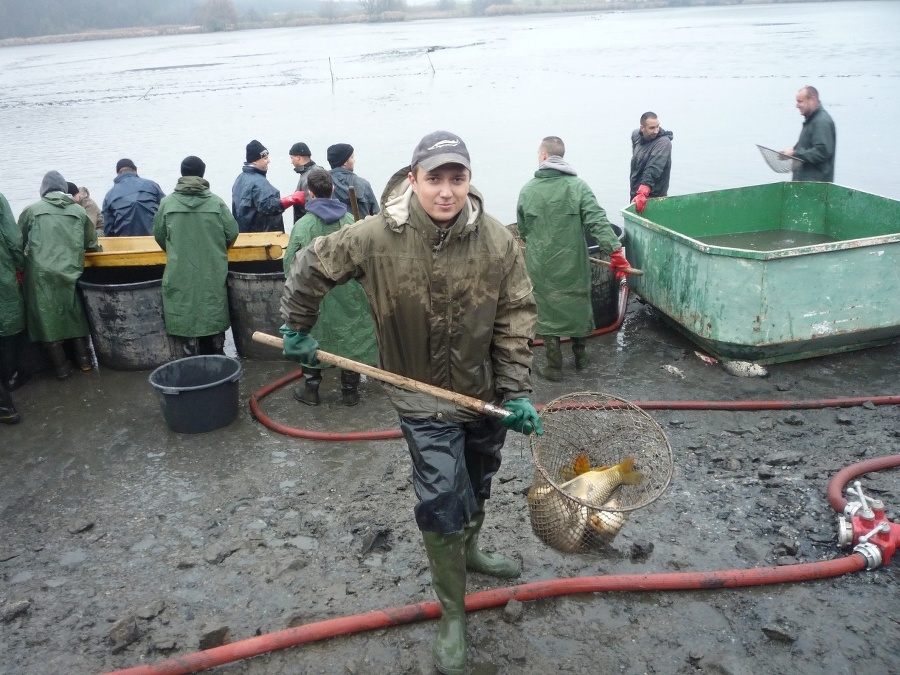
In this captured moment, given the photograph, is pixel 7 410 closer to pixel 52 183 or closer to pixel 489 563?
pixel 52 183

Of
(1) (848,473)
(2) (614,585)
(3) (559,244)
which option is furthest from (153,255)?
(1) (848,473)

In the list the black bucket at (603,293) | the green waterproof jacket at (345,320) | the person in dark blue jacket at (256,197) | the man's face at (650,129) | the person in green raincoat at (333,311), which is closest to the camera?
the person in green raincoat at (333,311)

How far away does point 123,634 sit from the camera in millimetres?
3486

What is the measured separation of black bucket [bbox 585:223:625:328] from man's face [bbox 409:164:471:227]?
13.0 feet

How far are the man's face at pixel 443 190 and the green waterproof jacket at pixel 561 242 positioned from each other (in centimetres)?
298

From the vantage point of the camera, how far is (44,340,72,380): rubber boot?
651 cm

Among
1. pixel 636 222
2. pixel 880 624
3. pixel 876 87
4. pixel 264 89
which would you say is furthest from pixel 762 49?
pixel 880 624

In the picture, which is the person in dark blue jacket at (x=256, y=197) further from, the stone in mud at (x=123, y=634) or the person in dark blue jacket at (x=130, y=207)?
the stone in mud at (x=123, y=634)

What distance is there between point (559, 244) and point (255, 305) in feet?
8.37

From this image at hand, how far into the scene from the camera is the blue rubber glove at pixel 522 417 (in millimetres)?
3201

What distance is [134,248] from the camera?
22.9 feet

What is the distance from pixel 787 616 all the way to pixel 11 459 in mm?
4802

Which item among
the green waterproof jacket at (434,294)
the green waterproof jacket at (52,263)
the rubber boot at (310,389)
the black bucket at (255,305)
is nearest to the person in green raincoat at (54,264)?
the green waterproof jacket at (52,263)

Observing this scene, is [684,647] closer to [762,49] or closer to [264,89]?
[264,89]
